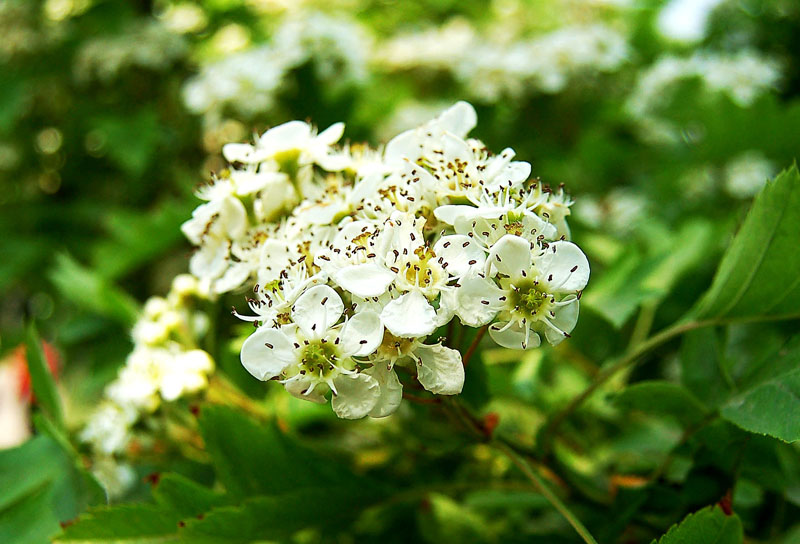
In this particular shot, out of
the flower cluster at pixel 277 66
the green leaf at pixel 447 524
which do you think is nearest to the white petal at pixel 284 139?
the green leaf at pixel 447 524

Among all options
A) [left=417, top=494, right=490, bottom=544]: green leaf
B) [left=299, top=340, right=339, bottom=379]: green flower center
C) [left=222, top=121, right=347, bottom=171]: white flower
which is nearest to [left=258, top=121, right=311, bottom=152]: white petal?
[left=222, top=121, right=347, bottom=171]: white flower

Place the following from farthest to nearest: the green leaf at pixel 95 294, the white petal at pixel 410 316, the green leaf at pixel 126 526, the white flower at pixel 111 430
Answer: the green leaf at pixel 95 294, the white flower at pixel 111 430, the green leaf at pixel 126 526, the white petal at pixel 410 316

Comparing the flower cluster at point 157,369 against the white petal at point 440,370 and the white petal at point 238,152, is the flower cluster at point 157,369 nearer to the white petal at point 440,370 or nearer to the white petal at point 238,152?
the white petal at point 238,152

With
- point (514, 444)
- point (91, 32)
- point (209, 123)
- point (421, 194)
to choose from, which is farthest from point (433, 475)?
point (91, 32)

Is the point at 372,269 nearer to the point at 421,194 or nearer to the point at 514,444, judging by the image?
the point at 421,194

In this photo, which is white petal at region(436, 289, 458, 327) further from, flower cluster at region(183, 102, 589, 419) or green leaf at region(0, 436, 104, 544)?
green leaf at region(0, 436, 104, 544)

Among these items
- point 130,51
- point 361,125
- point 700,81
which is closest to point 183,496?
point 361,125
